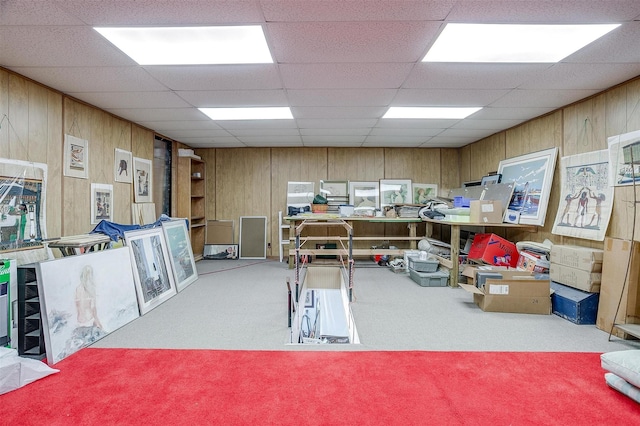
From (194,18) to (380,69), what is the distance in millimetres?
1603

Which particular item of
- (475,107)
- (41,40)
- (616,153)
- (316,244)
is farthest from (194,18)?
(316,244)

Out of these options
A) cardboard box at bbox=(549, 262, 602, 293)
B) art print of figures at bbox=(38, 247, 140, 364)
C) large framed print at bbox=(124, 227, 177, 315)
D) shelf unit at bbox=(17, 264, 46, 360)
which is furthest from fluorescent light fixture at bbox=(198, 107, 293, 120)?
cardboard box at bbox=(549, 262, 602, 293)

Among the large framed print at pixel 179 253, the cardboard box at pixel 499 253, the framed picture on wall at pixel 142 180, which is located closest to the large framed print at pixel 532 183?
the cardboard box at pixel 499 253

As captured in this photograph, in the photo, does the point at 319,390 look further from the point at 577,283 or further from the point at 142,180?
the point at 142,180

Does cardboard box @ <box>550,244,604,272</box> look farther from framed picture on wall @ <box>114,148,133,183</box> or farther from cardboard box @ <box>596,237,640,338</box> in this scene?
framed picture on wall @ <box>114,148,133,183</box>

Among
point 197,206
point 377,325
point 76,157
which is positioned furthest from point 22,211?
point 197,206

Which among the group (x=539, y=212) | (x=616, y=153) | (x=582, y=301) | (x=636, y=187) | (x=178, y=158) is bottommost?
(x=582, y=301)

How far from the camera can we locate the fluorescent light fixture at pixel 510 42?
2.14 metres

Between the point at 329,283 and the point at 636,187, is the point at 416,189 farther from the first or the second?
the point at 636,187

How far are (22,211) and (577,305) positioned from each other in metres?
5.48

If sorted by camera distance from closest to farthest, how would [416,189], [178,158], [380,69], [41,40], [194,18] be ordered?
[194,18] → [41,40] → [380,69] → [178,158] → [416,189]

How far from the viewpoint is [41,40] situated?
2.23 meters

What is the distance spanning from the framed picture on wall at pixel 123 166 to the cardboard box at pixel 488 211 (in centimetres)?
525

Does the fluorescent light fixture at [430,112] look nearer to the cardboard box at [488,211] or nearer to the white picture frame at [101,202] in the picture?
the cardboard box at [488,211]
